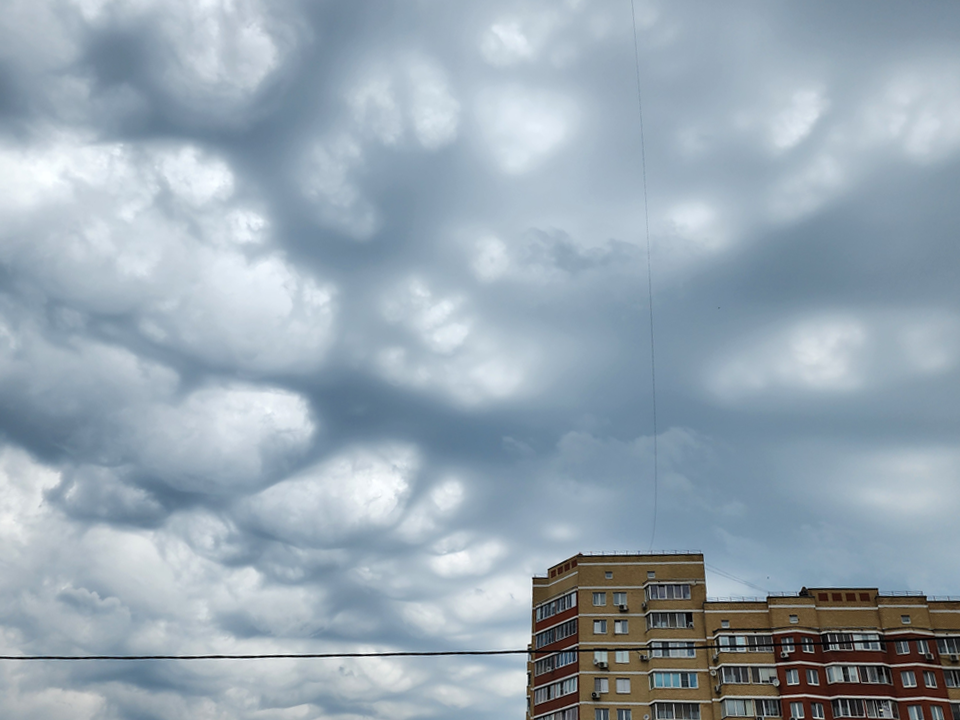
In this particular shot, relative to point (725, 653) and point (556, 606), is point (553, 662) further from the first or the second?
point (725, 653)

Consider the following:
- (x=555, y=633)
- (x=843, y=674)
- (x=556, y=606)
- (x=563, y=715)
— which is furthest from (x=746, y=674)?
(x=556, y=606)

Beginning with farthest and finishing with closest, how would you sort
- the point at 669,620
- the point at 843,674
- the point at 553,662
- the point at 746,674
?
the point at 553,662 → the point at 669,620 → the point at 746,674 → the point at 843,674

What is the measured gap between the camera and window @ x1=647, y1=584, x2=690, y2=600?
362 feet

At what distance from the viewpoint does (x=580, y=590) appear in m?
115

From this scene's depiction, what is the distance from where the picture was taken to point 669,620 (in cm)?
10900

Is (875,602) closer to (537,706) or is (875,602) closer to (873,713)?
(873,713)

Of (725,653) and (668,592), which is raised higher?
(668,592)

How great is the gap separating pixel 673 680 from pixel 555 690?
16345 mm

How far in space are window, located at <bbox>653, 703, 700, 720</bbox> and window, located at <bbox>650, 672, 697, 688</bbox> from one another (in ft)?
7.57

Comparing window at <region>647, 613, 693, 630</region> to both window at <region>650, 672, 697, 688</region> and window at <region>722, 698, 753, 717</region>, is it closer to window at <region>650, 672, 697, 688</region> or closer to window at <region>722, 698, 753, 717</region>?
window at <region>650, 672, 697, 688</region>

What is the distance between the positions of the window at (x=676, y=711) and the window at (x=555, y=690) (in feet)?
36.6

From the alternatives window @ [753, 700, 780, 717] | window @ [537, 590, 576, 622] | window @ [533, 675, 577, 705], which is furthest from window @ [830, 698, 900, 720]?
window @ [537, 590, 576, 622]

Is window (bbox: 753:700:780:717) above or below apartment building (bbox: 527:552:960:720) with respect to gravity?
below

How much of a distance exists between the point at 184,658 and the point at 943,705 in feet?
304
